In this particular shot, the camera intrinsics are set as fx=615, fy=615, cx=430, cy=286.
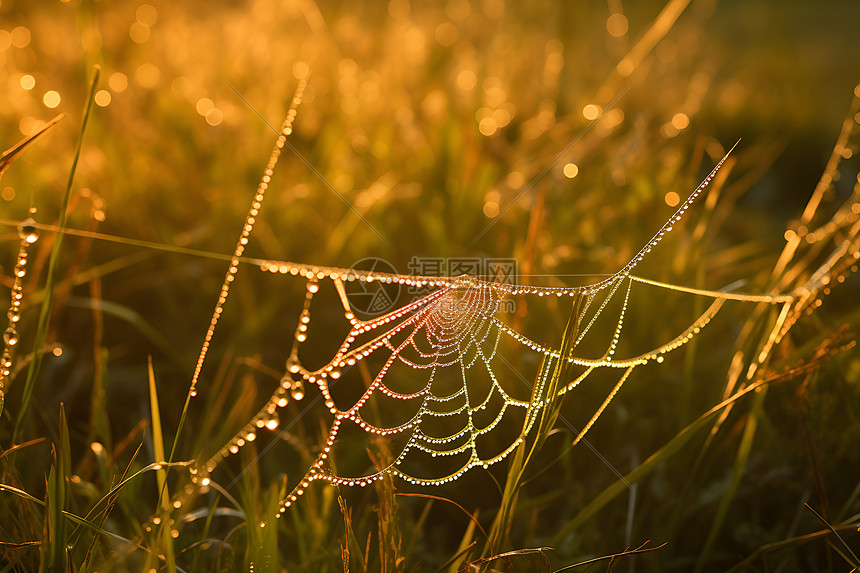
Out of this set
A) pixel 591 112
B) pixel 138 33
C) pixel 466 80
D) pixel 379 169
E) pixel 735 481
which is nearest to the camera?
pixel 735 481

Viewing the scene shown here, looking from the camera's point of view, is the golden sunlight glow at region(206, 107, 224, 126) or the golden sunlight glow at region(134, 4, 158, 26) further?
the golden sunlight glow at region(134, 4, 158, 26)

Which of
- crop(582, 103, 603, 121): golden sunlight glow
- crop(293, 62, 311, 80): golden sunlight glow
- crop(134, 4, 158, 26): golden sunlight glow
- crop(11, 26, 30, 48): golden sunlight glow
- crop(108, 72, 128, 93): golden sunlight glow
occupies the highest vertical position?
crop(134, 4, 158, 26): golden sunlight glow

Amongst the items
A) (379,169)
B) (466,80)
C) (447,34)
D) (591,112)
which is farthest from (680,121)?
(447,34)

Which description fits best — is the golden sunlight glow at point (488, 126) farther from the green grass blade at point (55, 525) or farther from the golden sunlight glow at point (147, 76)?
the green grass blade at point (55, 525)

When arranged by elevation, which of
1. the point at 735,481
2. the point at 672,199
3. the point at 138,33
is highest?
the point at 138,33

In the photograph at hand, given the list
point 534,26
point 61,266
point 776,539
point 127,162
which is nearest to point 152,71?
point 127,162

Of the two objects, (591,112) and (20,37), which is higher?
(20,37)

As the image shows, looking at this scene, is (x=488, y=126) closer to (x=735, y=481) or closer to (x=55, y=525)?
(x=735, y=481)

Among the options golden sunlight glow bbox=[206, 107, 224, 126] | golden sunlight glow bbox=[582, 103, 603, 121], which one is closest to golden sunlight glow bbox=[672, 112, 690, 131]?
golden sunlight glow bbox=[582, 103, 603, 121]

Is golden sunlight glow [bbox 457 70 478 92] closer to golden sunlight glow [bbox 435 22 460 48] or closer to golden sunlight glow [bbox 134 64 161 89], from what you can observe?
golden sunlight glow [bbox 435 22 460 48]

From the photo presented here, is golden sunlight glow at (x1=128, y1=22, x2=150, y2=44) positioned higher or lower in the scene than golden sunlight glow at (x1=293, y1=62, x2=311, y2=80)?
higher
